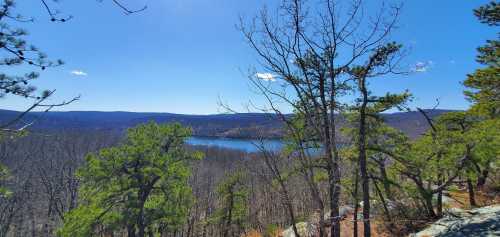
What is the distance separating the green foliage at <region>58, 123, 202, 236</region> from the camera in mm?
12594

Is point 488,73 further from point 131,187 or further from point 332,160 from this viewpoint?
point 131,187

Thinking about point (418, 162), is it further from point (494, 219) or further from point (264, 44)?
point (264, 44)

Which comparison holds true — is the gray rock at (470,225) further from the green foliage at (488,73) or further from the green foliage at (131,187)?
the green foliage at (131,187)

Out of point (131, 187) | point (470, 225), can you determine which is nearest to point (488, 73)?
point (470, 225)

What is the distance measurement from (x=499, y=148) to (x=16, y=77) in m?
11.6

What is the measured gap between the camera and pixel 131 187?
13.4m

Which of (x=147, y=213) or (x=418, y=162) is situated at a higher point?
(x=418, y=162)

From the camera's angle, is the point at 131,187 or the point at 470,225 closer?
the point at 470,225

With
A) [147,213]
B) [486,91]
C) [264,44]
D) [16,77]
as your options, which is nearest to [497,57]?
[486,91]

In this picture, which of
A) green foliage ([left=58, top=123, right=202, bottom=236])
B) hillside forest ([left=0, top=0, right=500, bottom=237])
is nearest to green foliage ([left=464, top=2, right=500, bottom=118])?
hillside forest ([left=0, top=0, right=500, bottom=237])

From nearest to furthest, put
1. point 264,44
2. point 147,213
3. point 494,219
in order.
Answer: point 264,44
point 494,219
point 147,213

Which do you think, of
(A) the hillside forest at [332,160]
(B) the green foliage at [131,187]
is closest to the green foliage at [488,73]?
(A) the hillside forest at [332,160]

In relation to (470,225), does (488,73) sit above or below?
above

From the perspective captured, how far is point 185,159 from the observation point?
16.0 meters
